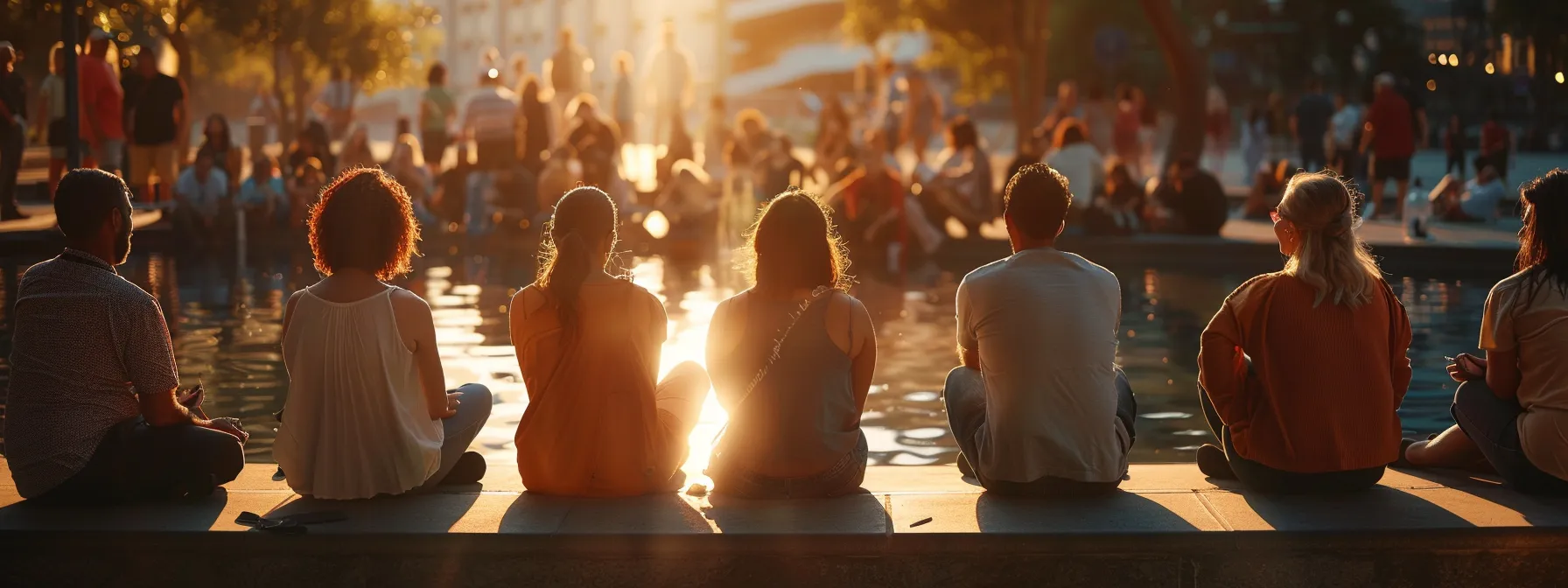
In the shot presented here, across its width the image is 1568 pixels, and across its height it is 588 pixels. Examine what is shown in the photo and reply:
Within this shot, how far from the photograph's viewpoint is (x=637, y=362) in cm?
577

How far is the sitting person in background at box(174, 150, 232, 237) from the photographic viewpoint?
1786cm

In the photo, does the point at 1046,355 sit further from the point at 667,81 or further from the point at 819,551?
the point at 667,81

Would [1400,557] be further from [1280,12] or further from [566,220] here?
[1280,12]

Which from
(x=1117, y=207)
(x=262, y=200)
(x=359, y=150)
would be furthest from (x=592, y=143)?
(x=1117, y=207)

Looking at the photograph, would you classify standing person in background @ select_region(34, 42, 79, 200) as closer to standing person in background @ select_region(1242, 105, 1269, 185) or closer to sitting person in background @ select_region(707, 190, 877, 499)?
sitting person in background @ select_region(707, 190, 877, 499)

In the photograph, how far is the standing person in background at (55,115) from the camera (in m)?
19.3

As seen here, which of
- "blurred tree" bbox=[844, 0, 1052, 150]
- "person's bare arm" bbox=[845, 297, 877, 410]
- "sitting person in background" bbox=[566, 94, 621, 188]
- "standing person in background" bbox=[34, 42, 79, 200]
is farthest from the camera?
"blurred tree" bbox=[844, 0, 1052, 150]

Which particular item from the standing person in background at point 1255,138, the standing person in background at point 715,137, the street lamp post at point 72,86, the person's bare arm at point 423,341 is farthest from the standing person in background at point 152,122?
the standing person in background at point 1255,138

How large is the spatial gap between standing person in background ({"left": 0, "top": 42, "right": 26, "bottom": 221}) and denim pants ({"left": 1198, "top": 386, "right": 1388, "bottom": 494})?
15.0m

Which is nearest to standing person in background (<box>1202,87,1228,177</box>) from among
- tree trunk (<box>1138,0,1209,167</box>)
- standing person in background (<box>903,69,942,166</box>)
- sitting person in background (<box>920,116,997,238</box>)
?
standing person in background (<box>903,69,942,166</box>)

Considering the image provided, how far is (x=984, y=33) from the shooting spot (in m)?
37.8

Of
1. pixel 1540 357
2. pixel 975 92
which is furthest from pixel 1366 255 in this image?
pixel 975 92

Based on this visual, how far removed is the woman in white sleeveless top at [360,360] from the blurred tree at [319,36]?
27.2m

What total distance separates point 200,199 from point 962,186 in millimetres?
7520
